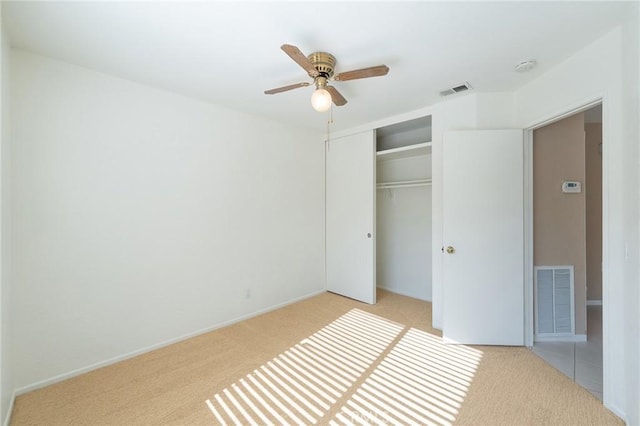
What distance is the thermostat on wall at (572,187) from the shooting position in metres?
2.61

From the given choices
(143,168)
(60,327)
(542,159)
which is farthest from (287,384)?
(542,159)

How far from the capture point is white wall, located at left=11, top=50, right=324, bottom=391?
192 centimetres

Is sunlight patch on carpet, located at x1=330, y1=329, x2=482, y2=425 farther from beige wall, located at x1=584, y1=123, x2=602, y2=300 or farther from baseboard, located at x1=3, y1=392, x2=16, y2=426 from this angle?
beige wall, located at x1=584, y1=123, x2=602, y2=300

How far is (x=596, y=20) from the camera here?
161 cm

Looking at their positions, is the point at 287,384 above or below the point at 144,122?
below

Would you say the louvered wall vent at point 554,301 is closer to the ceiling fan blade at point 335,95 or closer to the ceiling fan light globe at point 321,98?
the ceiling fan blade at point 335,95

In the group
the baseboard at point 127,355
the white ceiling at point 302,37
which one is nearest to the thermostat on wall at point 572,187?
the white ceiling at point 302,37

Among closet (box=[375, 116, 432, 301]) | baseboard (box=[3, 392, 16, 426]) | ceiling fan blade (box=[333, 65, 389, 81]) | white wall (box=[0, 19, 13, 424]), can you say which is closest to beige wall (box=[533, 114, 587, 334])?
closet (box=[375, 116, 432, 301])

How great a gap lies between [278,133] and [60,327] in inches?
113

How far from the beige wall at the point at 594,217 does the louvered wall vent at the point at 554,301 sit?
1406mm

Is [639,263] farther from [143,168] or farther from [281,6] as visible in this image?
[143,168]

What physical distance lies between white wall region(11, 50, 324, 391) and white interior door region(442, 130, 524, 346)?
213 cm

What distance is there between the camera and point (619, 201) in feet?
5.50

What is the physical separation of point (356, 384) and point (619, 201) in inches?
→ 86.3
